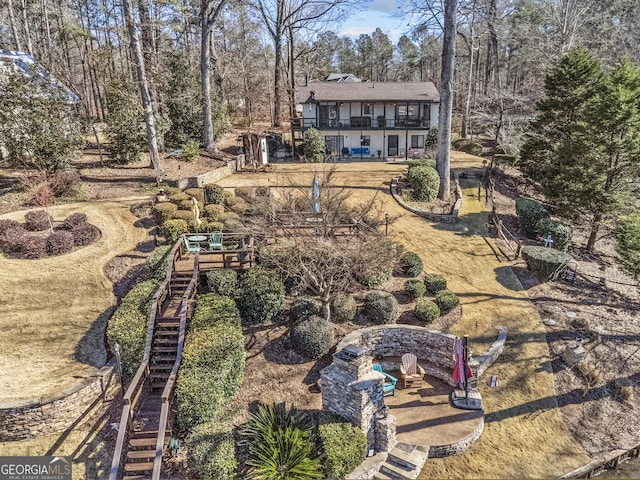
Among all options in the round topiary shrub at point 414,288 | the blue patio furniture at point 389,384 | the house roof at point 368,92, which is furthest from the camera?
the house roof at point 368,92

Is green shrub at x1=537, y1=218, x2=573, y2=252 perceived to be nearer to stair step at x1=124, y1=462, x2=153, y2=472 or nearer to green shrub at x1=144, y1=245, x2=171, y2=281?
green shrub at x1=144, y1=245, x2=171, y2=281

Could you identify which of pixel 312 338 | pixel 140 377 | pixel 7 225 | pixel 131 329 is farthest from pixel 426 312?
pixel 7 225

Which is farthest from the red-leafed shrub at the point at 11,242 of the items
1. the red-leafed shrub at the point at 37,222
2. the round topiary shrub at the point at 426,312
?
the round topiary shrub at the point at 426,312

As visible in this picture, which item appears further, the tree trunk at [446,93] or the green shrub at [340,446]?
the tree trunk at [446,93]

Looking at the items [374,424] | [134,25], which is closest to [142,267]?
[374,424]

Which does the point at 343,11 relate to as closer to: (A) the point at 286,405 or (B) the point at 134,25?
(B) the point at 134,25

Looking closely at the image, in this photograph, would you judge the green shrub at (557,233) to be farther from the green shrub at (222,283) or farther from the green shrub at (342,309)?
the green shrub at (222,283)

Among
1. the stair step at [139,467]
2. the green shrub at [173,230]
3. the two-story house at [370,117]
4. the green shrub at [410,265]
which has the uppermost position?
the two-story house at [370,117]
